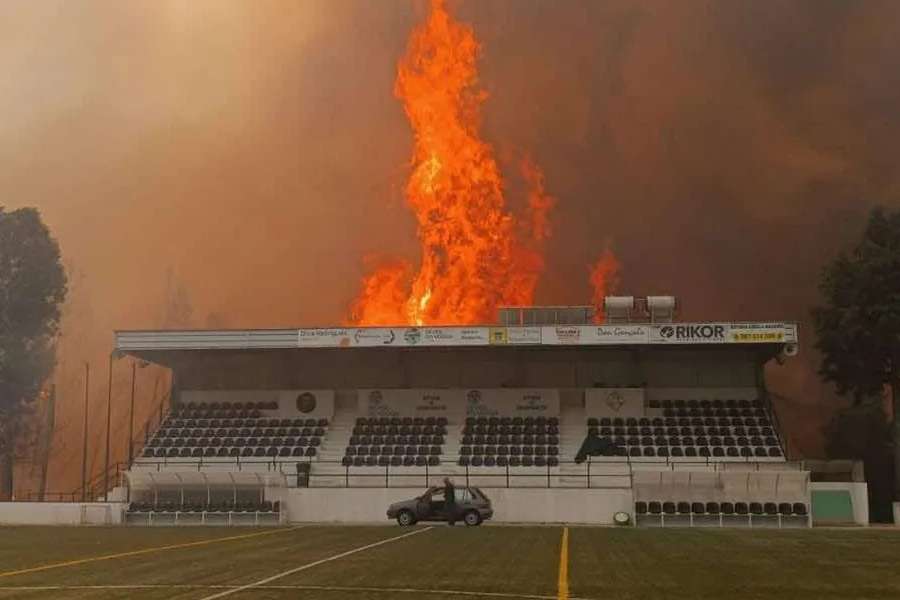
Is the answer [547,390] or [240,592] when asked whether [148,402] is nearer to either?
[547,390]

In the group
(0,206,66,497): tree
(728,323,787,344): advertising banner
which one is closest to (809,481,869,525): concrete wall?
(728,323,787,344): advertising banner

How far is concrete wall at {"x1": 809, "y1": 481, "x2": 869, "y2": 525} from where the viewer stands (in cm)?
4225

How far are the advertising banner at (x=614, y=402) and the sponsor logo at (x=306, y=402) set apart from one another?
15035 millimetres

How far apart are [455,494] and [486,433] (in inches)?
558

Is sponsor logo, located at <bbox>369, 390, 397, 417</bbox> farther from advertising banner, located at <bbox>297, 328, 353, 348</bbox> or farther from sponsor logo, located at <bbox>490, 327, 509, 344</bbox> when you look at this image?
sponsor logo, located at <bbox>490, 327, 509, 344</bbox>

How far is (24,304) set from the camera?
186ft

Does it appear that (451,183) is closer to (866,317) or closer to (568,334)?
(568,334)

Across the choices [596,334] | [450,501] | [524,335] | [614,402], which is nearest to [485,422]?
[524,335]

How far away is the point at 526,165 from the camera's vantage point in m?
66.1

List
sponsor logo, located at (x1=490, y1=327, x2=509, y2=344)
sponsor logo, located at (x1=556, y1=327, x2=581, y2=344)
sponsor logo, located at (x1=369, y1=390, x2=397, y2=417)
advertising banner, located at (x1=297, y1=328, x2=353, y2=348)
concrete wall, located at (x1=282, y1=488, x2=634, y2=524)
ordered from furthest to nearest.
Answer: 1. sponsor logo, located at (x1=369, y1=390, x2=397, y2=417)
2. advertising banner, located at (x1=297, y1=328, x2=353, y2=348)
3. sponsor logo, located at (x1=490, y1=327, x2=509, y2=344)
4. sponsor logo, located at (x1=556, y1=327, x2=581, y2=344)
5. concrete wall, located at (x1=282, y1=488, x2=634, y2=524)

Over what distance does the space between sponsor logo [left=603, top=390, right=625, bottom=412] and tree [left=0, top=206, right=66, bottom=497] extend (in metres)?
32.9

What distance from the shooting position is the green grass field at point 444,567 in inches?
550

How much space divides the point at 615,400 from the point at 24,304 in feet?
113

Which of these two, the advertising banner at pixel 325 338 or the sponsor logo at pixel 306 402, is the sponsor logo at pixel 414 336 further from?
the sponsor logo at pixel 306 402
